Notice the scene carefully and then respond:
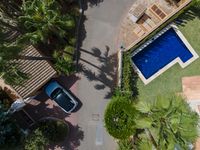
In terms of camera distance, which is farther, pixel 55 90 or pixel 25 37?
pixel 55 90

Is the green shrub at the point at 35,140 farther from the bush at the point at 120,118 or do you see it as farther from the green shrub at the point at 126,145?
the green shrub at the point at 126,145

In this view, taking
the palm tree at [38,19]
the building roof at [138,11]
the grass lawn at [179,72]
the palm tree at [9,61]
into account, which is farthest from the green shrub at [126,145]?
the palm tree at [9,61]

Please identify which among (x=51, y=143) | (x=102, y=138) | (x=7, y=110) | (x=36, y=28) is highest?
(x=36, y=28)

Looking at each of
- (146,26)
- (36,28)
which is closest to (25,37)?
(36,28)

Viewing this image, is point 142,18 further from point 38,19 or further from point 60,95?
point 38,19

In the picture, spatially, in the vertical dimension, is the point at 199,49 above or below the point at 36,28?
below

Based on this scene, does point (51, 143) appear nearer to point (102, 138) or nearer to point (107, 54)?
point (102, 138)

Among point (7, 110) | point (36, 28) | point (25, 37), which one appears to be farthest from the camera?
point (7, 110)
